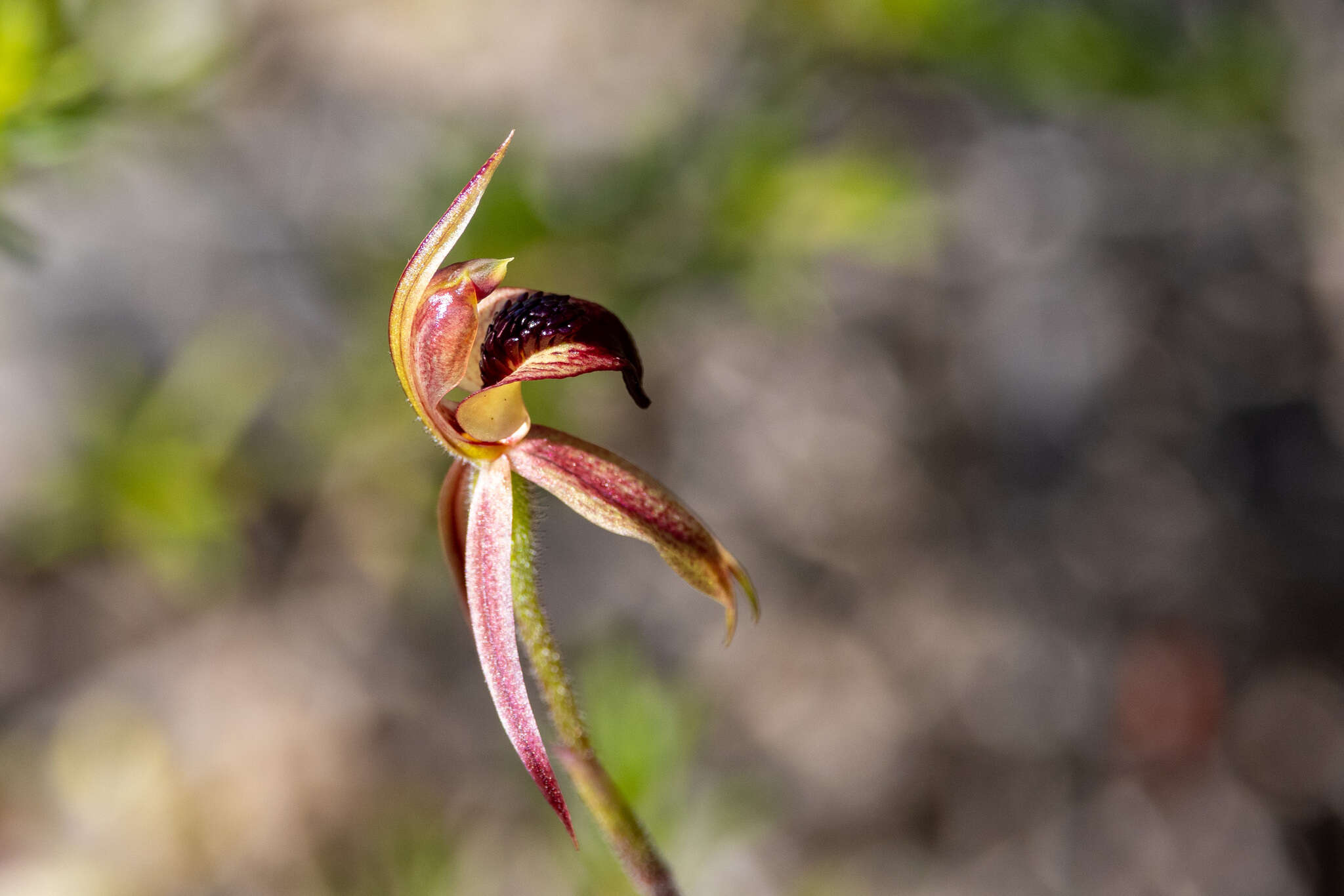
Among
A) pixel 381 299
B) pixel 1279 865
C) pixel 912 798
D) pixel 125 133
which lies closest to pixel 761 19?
pixel 381 299

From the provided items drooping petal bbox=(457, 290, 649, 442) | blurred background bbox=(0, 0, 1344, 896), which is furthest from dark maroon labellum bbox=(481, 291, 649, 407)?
blurred background bbox=(0, 0, 1344, 896)

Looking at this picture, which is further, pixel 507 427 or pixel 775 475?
pixel 775 475

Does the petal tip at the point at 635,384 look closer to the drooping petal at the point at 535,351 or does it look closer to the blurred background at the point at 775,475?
the drooping petal at the point at 535,351

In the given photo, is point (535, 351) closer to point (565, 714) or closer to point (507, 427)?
point (507, 427)

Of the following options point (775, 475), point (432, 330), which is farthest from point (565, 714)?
point (775, 475)

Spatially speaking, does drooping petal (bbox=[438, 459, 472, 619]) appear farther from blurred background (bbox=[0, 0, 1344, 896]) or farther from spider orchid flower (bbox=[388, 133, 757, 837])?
blurred background (bbox=[0, 0, 1344, 896])

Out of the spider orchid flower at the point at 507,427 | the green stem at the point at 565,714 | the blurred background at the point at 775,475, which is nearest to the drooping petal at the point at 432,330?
the spider orchid flower at the point at 507,427
